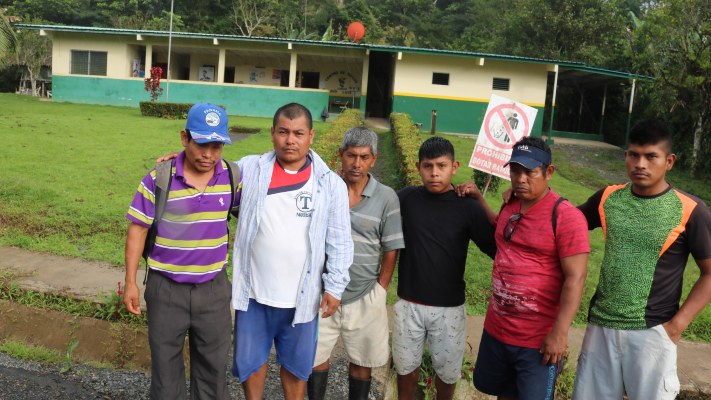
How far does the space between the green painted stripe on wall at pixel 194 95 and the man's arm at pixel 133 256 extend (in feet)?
62.4

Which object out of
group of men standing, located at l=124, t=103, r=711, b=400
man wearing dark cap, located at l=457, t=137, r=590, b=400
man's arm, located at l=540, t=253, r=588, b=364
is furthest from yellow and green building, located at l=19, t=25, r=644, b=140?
man's arm, located at l=540, t=253, r=588, b=364

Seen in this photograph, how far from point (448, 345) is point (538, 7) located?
27.6 m

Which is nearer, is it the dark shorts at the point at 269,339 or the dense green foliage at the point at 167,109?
the dark shorts at the point at 269,339

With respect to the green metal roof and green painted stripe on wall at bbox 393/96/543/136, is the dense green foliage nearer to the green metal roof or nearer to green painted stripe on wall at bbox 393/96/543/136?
the green metal roof

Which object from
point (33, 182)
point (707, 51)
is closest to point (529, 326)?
point (33, 182)

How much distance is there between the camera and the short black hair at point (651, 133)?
8.93 ft

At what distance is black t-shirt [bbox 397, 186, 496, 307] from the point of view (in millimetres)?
3125

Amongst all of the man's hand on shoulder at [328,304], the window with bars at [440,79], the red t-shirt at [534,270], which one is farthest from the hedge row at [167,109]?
the red t-shirt at [534,270]

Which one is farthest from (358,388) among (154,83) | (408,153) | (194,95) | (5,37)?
(194,95)

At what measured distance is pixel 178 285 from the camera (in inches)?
113

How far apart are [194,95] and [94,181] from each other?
14.4 meters

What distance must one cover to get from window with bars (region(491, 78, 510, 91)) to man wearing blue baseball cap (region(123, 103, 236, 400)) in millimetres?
18898

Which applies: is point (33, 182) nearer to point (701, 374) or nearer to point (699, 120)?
point (701, 374)

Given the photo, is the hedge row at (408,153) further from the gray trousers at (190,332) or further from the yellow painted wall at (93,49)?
the yellow painted wall at (93,49)
